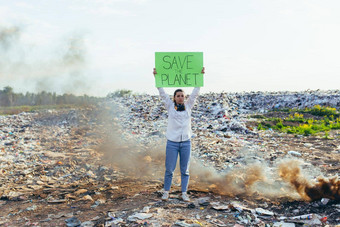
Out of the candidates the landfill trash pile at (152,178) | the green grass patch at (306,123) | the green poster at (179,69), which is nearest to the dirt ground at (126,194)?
the landfill trash pile at (152,178)

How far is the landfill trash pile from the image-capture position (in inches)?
133

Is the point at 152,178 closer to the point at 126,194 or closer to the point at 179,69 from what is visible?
the point at 126,194

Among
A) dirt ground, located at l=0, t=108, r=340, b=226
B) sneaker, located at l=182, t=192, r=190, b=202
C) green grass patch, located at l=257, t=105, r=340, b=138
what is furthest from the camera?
green grass patch, located at l=257, t=105, r=340, b=138

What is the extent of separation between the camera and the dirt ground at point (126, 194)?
130 inches

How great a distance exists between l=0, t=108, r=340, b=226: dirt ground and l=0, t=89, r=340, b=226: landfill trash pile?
0.05 ft

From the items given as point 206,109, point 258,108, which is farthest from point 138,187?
point 258,108

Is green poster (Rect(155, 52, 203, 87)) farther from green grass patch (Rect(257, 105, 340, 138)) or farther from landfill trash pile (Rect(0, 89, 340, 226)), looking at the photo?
green grass patch (Rect(257, 105, 340, 138))

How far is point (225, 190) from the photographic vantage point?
4.23 meters

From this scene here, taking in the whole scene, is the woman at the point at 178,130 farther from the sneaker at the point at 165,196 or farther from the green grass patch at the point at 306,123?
the green grass patch at the point at 306,123

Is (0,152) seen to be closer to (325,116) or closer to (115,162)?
(115,162)

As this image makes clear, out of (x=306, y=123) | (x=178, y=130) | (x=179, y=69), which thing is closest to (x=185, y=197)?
(x=178, y=130)

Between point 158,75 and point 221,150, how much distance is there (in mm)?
3322

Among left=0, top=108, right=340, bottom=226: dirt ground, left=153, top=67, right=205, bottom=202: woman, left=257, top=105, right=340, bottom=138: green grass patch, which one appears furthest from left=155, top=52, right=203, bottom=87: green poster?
left=257, top=105, right=340, bottom=138: green grass patch

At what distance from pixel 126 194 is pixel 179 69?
199cm
